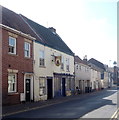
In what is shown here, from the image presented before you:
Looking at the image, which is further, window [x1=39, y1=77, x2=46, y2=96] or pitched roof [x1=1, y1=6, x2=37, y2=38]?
window [x1=39, y1=77, x2=46, y2=96]

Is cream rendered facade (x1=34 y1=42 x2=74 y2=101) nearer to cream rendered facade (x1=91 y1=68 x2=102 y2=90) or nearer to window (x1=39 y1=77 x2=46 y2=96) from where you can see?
window (x1=39 y1=77 x2=46 y2=96)

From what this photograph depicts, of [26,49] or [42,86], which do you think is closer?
[26,49]

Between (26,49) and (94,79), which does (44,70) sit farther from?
(94,79)

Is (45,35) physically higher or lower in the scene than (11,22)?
higher

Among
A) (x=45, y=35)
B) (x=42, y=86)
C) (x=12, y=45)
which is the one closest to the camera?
(x=12, y=45)

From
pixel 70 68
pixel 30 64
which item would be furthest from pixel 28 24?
pixel 70 68

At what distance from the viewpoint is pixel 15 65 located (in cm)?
1948

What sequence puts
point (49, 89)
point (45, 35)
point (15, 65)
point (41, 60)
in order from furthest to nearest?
point (45, 35)
point (49, 89)
point (41, 60)
point (15, 65)

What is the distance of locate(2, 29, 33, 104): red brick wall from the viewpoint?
17797 millimetres

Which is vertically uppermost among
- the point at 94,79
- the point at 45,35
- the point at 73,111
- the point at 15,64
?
the point at 45,35

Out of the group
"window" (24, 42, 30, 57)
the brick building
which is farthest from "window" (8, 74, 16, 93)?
"window" (24, 42, 30, 57)

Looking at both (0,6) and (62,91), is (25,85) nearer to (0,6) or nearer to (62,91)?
(0,6)

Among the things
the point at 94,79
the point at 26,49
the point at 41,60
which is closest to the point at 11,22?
the point at 26,49

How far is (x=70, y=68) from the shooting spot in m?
34.9
